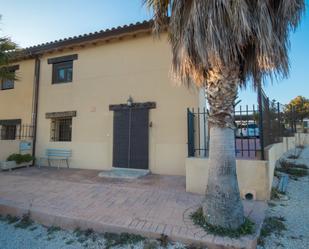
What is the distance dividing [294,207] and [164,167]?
4.36 metres

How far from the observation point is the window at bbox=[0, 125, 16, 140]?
39.7 ft

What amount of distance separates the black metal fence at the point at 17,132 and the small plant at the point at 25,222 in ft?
23.6

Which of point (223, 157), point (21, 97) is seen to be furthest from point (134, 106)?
point (21, 97)

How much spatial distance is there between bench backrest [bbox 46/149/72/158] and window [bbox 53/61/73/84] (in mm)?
3406

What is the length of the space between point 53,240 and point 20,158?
24.2 ft

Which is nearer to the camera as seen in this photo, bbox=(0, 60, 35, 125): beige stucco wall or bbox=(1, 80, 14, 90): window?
bbox=(0, 60, 35, 125): beige stucco wall

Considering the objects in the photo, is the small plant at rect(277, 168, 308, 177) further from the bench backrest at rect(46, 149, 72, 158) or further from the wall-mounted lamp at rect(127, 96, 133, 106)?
the bench backrest at rect(46, 149, 72, 158)

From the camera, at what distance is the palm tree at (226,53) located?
3475 mm

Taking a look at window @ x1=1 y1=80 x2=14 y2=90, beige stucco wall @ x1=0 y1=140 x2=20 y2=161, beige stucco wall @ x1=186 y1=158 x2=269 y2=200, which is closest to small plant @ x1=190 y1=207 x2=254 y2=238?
beige stucco wall @ x1=186 y1=158 x2=269 y2=200

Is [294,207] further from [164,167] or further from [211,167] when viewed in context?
[164,167]

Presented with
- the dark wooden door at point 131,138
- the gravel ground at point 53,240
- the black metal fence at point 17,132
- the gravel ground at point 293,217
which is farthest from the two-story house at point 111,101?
the gravel ground at point 53,240

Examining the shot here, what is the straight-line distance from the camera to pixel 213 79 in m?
3.86

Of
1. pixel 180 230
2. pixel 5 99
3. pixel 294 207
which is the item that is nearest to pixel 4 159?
pixel 5 99

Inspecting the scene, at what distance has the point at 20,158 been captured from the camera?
32.0 feet
